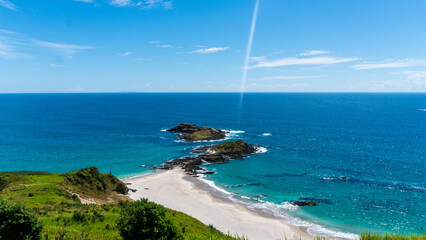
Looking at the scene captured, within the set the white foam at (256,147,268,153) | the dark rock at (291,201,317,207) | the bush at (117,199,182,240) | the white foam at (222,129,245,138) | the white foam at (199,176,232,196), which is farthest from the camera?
the white foam at (222,129,245,138)

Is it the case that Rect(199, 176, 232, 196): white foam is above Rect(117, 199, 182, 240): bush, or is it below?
below

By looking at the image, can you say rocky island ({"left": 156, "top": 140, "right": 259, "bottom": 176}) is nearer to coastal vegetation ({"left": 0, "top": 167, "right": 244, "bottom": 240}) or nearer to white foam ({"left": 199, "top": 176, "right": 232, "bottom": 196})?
white foam ({"left": 199, "top": 176, "right": 232, "bottom": 196})

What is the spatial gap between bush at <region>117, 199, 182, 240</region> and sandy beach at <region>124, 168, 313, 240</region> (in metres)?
19.4

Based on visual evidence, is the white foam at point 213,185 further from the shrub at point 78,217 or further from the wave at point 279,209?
the shrub at point 78,217

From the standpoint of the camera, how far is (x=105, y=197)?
55281 mm

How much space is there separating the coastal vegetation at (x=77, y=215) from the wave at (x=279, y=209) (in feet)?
70.3

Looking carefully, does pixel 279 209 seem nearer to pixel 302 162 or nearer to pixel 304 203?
pixel 304 203

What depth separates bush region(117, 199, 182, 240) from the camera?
20625 mm

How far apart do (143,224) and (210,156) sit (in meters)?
73.7

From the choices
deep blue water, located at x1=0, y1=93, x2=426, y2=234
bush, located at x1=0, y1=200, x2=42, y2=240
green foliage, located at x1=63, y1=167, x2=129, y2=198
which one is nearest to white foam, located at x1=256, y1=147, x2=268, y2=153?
deep blue water, located at x1=0, y1=93, x2=426, y2=234

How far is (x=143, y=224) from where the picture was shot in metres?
20.7

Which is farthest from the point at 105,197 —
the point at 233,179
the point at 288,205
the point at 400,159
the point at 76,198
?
the point at 400,159

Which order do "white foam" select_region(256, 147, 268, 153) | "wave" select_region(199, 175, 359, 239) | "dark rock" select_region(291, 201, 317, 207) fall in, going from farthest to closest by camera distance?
"white foam" select_region(256, 147, 268, 153)
"dark rock" select_region(291, 201, 317, 207)
"wave" select_region(199, 175, 359, 239)

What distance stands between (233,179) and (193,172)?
14436 mm
